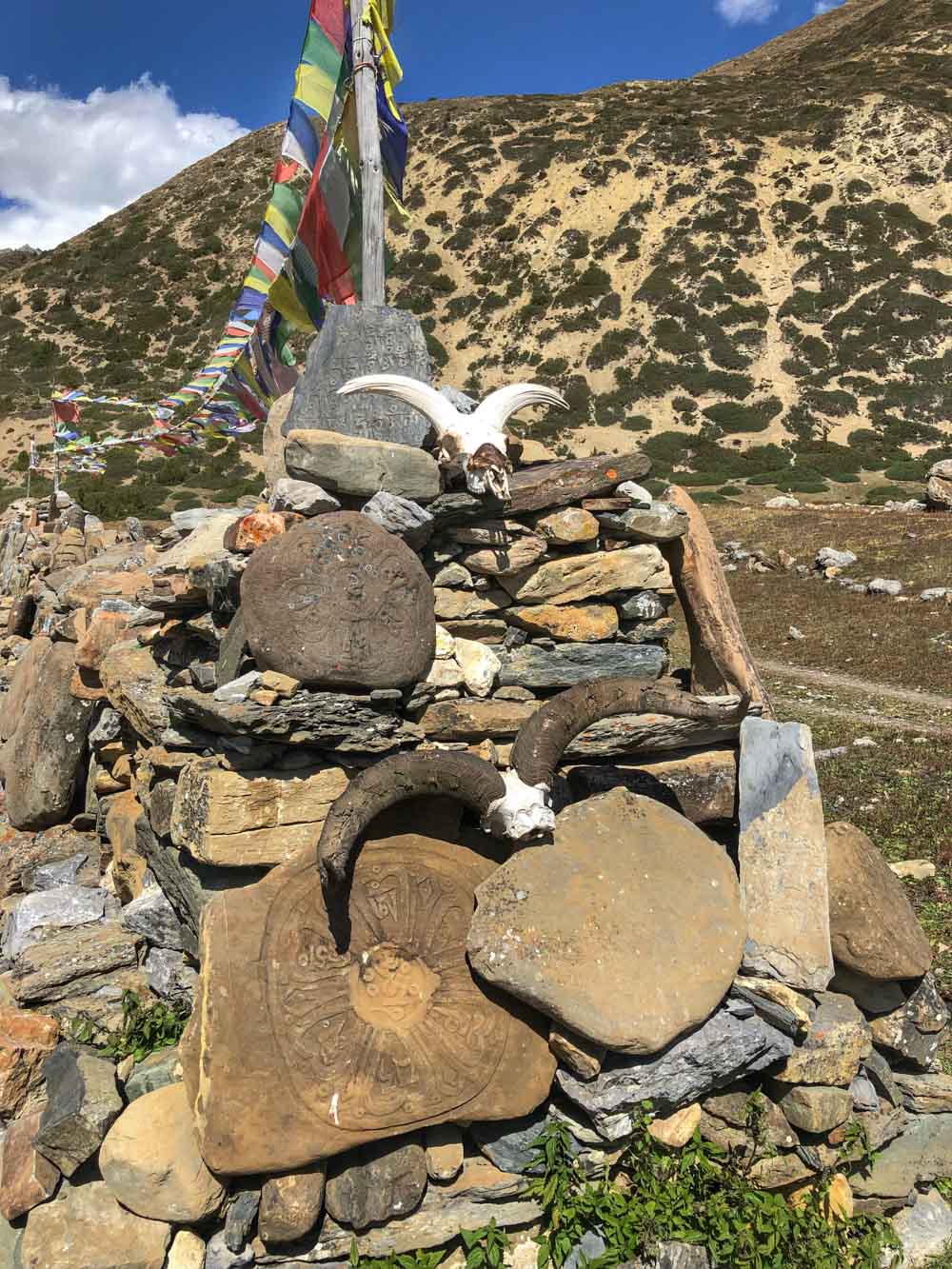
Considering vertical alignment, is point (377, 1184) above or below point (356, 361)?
below

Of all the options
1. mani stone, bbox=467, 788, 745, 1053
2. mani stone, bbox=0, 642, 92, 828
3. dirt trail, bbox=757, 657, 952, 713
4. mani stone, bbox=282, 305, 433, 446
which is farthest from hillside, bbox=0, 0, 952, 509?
mani stone, bbox=467, 788, 745, 1053

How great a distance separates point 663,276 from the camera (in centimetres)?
4678

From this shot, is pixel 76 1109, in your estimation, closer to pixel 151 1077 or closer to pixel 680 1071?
pixel 151 1077

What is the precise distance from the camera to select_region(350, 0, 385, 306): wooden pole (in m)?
7.12

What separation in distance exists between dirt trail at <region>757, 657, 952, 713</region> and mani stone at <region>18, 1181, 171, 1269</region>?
1105cm

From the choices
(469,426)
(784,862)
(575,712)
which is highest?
(469,426)

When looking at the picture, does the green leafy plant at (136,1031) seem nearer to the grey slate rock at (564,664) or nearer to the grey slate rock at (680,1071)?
the grey slate rock at (680,1071)

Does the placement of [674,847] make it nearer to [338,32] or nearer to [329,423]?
[329,423]

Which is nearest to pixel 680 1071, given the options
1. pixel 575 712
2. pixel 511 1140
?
→ pixel 511 1140

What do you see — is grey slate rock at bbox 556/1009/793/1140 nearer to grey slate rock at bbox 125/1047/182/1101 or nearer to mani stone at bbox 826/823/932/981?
mani stone at bbox 826/823/932/981

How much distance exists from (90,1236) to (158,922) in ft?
5.71

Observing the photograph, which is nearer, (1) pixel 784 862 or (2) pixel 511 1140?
(2) pixel 511 1140

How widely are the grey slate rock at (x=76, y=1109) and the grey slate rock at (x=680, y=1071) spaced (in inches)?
89.2

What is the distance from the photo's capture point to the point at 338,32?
7238 mm
